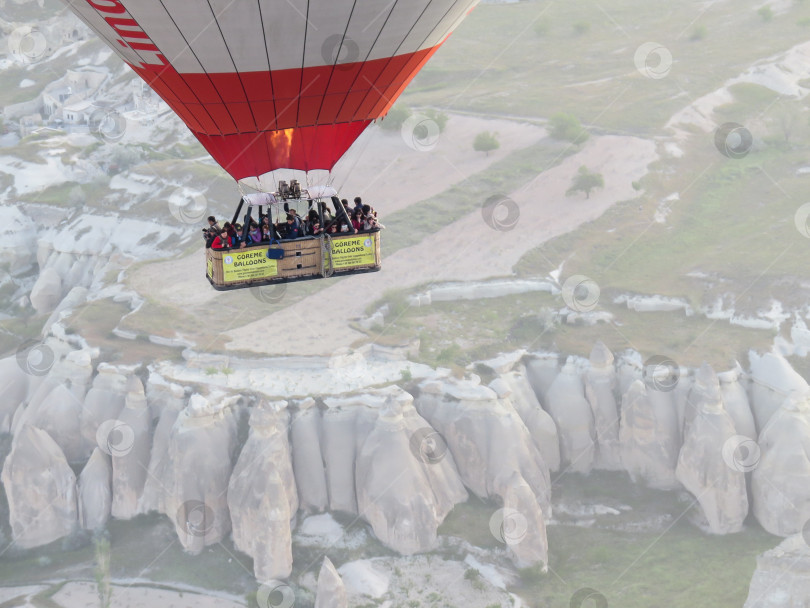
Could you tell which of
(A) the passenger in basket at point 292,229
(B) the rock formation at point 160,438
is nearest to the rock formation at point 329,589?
(B) the rock formation at point 160,438

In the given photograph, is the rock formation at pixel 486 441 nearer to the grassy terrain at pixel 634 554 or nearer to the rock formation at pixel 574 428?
the grassy terrain at pixel 634 554

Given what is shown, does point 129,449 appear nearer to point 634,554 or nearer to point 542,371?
point 542,371

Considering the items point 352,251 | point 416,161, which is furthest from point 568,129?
point 352,251

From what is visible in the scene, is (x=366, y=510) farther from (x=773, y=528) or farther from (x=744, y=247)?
(x=744, y=247)

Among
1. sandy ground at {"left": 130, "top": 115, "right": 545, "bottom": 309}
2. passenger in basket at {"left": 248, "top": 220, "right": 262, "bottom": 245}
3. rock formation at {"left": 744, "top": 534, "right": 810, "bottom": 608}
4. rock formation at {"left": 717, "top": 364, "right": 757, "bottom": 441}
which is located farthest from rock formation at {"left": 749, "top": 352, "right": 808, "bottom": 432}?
passenger in basket at {"left": 248, "top": 220, "right": 262, "bottom": 245}

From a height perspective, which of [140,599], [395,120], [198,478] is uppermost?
[395,120]

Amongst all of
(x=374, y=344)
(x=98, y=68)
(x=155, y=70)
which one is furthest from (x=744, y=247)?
(x=98, y=68)
